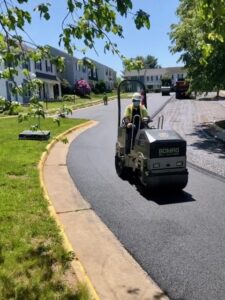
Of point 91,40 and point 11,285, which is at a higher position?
point 91,40

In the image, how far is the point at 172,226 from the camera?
23.4 ft

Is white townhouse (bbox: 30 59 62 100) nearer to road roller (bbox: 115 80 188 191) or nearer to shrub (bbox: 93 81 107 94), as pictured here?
shrub (bbox: 93 81 107 94)

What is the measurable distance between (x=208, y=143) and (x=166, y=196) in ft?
29.6

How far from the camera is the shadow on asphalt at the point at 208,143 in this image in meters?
15.5

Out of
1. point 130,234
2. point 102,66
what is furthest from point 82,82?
point 130,234

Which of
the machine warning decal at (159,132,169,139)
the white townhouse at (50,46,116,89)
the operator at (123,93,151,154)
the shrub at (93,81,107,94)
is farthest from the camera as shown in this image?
the shrub at (93,81,107,94)

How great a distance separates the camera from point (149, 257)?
5.89 m

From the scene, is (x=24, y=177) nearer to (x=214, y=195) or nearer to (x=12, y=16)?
(x=214, y=195)

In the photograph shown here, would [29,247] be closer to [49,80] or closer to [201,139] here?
[201,139]

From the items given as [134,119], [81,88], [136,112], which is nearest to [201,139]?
[136,112]

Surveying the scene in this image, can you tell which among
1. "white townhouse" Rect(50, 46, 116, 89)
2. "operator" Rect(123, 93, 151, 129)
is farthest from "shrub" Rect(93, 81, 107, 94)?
"operator" Rect(123, 93, 151, 129)

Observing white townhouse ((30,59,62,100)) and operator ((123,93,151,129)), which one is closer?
operator ((123,93,151,129))

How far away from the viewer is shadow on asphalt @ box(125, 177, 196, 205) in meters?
8.56

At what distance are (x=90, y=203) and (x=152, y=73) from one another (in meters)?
114
